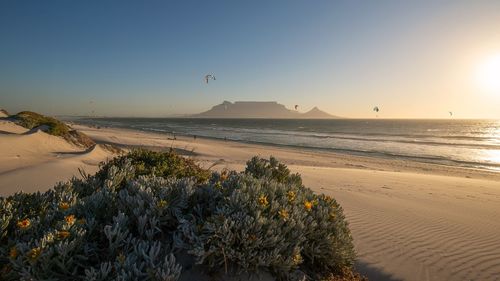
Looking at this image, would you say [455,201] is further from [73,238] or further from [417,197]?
[73,238]

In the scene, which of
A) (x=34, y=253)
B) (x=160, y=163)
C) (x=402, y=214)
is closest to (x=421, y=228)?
(x=402, y=214)

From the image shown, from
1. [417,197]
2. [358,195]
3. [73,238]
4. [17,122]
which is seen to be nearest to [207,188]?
[73,238]

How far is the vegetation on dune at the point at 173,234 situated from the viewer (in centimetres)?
234

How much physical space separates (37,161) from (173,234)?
10.5 m

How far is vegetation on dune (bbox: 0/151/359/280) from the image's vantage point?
2.34 meters

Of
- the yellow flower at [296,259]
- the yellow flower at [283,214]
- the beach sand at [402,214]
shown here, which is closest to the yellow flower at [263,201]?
the yellow flower at [283,214]

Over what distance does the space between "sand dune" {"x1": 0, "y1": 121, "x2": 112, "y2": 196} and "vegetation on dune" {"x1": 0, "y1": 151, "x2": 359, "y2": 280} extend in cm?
533

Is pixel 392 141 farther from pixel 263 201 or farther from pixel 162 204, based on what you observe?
pixel 162 204

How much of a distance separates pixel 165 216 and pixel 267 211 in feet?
3.34

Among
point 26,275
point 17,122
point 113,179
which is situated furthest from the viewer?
point 17,122

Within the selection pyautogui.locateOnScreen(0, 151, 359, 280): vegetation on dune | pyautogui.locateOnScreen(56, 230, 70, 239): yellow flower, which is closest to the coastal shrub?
pyautogui.locateOnScreen(0, 151, 359, 280): vegetation on dune

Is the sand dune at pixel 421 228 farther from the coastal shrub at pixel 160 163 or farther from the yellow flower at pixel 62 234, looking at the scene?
the yellow flower at pixel 62 234

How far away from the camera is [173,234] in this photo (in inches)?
110

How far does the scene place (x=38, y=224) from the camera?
110 inches
